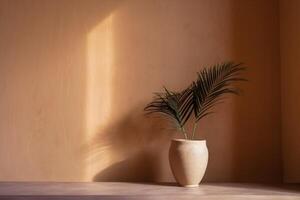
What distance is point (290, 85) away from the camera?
1.75m

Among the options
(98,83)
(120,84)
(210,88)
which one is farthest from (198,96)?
(98,83)

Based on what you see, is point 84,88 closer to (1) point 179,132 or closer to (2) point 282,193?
(1) point 179,132

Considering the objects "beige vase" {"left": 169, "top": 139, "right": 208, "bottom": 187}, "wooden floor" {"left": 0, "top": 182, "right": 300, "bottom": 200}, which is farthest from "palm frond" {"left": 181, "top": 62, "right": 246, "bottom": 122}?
"wooden floor" {"left": 0, "top": 182, "right": 300, "bottom": 200}

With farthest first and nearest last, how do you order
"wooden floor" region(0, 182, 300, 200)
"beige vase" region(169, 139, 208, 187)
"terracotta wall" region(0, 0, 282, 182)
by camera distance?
"terracotta wall" region(0, 0, 282, 182), "beige vase" region(169, 139, 208, 187), "wooden floor" region(0, 182, 300, 200)

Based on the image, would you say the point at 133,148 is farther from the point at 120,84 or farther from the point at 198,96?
the point at 198,96

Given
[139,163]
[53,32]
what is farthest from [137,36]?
[139,163]

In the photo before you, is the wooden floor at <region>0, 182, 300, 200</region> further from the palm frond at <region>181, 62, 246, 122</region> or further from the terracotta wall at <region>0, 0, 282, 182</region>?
the palm frond at <region>181, 62, 246, 122</region>

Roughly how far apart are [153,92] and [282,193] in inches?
Answer: 32.1

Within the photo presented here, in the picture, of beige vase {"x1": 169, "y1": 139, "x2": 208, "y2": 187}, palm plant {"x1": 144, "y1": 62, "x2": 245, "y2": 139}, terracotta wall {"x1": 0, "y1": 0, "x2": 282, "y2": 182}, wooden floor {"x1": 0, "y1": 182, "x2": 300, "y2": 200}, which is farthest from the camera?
terracotta wall {"x1": 0, "y1": 0, "x2": 282, "y2": 182}

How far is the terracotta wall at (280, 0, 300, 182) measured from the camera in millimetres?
1690

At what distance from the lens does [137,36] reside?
1.84m

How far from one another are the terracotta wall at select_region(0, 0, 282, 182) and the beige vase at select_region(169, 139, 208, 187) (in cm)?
22

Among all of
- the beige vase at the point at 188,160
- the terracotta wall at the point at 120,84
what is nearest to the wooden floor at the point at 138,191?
the beige vase at the point at 188,160

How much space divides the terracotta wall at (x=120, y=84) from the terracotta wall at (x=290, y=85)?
43 millimetres
